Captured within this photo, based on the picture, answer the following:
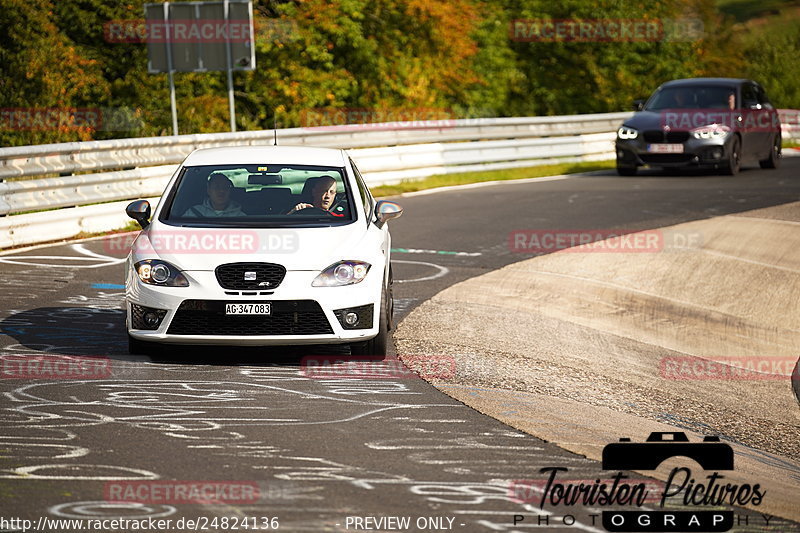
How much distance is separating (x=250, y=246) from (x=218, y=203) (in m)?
0.88

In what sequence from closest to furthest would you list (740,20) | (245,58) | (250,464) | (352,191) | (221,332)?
1. (250,464)
2. (221,332)
3. (352,191)
4. (245,58)
5. (740,20)

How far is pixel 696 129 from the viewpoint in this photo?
24562 millimetres

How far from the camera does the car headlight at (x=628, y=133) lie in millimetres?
24812

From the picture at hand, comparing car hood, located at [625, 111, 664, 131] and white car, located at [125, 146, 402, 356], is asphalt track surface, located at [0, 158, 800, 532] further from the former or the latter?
car hood, located at [625, 111, 664, 131]

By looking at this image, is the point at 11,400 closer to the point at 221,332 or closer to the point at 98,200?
the point at 221,332

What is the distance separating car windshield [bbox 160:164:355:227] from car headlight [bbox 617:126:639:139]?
15.7 m

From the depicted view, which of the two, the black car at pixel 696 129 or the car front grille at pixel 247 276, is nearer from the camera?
the car front grille at pixel 247 276

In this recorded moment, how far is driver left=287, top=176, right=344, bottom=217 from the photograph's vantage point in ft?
31.7

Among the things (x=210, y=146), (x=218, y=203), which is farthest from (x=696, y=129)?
(x=218, y=203)

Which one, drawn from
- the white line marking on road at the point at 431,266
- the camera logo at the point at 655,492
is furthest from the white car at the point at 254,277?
the white line marking on road at the point at 431,266

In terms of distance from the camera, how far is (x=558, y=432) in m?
7.23

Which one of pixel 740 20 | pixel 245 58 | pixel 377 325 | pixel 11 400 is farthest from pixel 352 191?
pixel 740 20

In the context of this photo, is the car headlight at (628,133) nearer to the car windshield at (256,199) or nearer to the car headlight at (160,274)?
the car windshield at (256,199)

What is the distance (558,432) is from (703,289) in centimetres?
828
